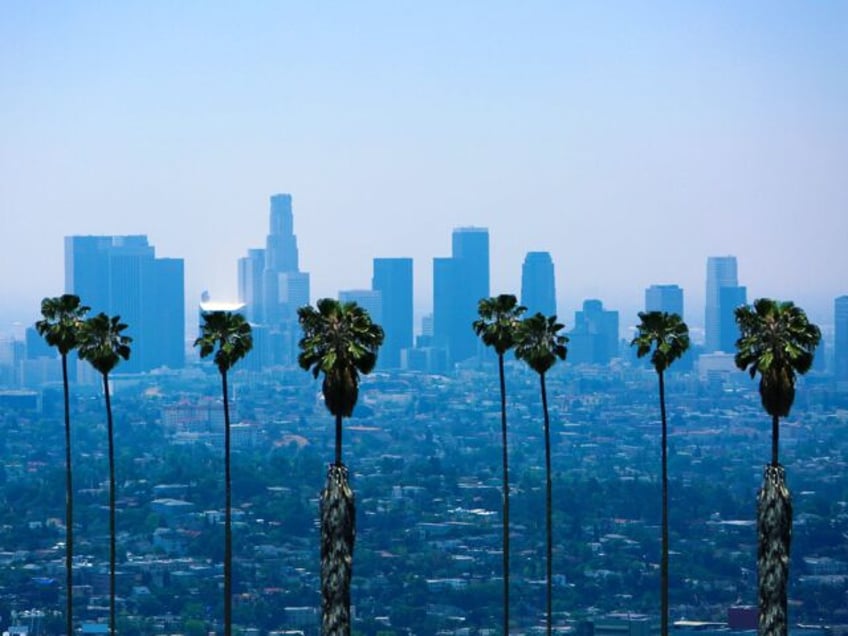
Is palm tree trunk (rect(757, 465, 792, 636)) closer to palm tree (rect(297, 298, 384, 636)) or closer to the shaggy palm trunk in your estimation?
the shaggy palm trunk

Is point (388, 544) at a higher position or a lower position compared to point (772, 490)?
lower

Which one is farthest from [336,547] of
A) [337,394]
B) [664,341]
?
[664,341]

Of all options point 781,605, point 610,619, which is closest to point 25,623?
point 610,619

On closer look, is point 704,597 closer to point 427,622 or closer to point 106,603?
point 427,622

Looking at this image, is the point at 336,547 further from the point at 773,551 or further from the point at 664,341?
the point at 664,341

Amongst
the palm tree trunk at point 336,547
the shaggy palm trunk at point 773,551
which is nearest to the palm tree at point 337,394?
the palm tree trunk at point 336,547

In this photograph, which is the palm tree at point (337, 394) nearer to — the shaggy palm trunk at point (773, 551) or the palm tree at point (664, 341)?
the palm tree at point (664, 341)

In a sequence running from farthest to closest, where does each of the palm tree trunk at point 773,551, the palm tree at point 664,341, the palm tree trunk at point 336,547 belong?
the palm tree at point 664,341
the palm tree trunk at point 773,551
the palm tree trunk at point 336,547
